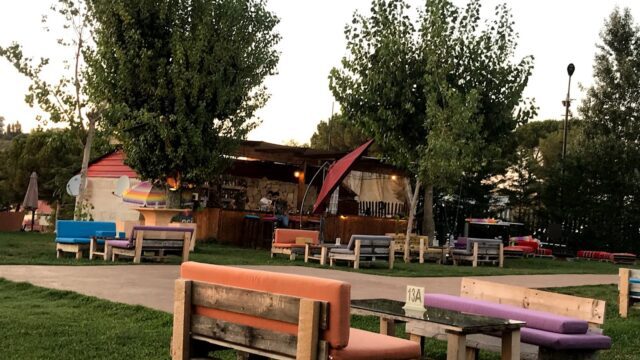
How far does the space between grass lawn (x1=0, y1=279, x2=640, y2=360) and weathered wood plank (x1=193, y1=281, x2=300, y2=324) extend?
5.18 feet

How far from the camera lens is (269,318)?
3.96 m

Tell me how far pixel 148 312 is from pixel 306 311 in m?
4.20

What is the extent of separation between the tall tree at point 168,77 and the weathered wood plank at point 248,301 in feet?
54.7

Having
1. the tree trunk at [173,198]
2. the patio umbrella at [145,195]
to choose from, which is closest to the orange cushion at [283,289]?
the tree trunk at [173,198]

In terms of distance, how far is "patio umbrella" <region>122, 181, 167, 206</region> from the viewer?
23.5 m

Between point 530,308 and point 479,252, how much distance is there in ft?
46.5

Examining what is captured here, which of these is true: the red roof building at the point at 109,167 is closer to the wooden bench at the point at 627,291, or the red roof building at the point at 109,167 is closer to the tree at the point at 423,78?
the tree at the point at 423,78

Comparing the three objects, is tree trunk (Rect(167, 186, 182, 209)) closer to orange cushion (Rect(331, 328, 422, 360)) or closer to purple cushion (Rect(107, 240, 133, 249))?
purple cushion (Rect(107, 240, 133, 249))

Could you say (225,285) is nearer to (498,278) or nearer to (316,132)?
(498,278)

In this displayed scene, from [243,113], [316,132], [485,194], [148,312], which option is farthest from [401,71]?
[316,132]

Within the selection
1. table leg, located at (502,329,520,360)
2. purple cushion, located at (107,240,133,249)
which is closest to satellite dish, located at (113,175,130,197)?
purple cushion, located at (107,240,133,249)

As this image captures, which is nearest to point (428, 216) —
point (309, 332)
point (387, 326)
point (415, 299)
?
point (387, 326)

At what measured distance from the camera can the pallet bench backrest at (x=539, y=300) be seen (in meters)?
5.61

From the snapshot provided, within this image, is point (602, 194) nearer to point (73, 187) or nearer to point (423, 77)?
point (423, 77)
